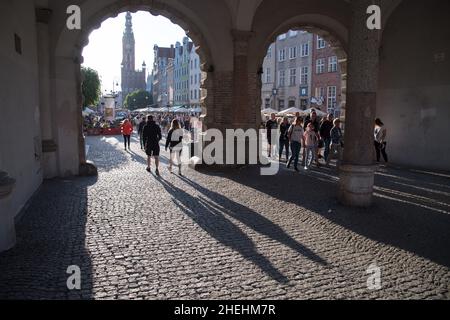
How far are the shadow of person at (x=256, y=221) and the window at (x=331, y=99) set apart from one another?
108 feet

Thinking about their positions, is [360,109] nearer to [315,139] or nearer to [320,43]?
[315,139]

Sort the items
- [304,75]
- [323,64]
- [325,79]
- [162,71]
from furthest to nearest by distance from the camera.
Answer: [162,71] < [304,75] < [323,64] < [325,79]

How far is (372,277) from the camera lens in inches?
172

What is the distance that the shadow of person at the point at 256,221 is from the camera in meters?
5.21

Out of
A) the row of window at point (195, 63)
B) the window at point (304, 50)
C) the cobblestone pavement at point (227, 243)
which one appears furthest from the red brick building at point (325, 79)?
the cobblestone pavement at point (227, 243)

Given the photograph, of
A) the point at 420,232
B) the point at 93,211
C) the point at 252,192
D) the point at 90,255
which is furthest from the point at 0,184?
the point at 420,232

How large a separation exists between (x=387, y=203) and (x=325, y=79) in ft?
114

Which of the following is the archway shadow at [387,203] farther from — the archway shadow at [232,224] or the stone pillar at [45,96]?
the stone pillar at [45,96]

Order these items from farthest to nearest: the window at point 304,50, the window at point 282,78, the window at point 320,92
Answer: the window at point 282,78, the window at point 304,50, the window at point 320,92

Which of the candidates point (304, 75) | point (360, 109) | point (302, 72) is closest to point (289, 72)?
point (302, 72)

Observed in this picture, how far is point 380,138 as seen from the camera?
41.8 feet

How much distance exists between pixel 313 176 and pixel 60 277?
26.7 feet

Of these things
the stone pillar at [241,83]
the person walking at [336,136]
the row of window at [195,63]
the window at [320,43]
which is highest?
the row of window at [195,63]
